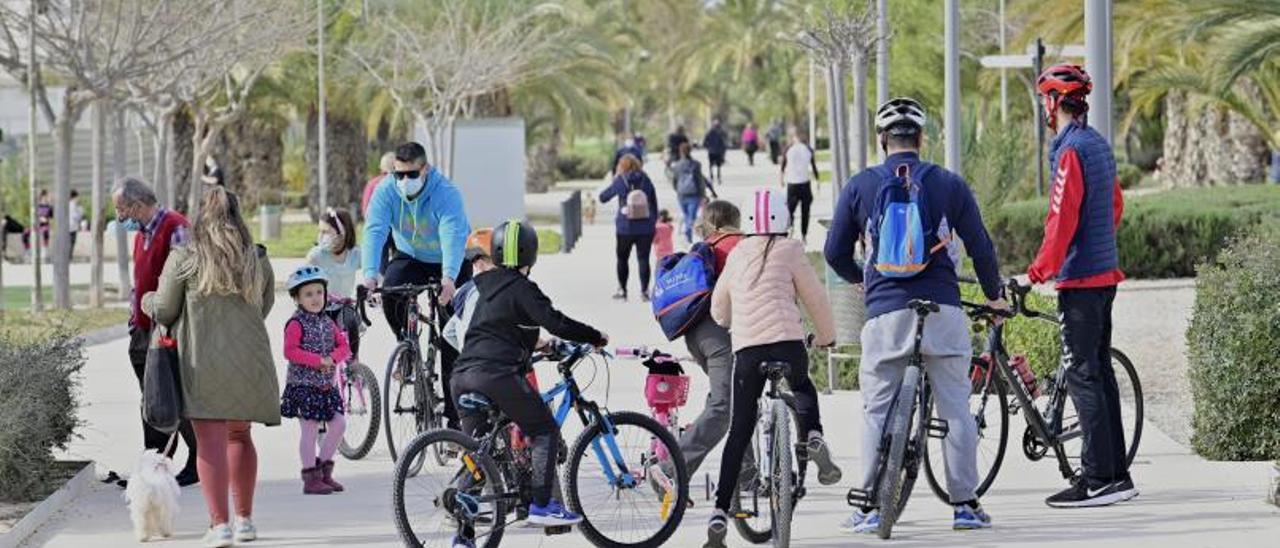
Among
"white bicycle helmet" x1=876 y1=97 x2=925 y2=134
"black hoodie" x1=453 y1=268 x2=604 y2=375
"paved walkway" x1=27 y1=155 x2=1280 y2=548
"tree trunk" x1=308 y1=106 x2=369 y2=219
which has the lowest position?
"paved walkway" x1=27 y1=155 x2=1280 y2=548

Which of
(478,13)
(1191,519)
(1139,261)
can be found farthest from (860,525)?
(478,13)

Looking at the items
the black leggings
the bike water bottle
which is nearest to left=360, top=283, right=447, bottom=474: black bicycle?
the bike water bottle

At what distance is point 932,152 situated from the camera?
28.0 m

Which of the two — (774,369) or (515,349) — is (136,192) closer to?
(515,349)

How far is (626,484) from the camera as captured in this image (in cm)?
920

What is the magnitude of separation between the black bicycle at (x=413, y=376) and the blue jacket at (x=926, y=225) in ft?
9.57

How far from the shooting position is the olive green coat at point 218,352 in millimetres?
9664

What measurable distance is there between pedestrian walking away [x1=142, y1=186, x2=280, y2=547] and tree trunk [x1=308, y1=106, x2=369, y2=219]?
139 feet

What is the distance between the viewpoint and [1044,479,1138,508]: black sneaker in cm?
1033

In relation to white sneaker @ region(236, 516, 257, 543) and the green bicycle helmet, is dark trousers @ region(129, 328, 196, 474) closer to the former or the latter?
white sneaker @ region(236, 516, 257, 543)

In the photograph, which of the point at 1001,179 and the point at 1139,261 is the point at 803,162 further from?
the point at 1139,261

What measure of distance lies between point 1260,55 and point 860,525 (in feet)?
59.6

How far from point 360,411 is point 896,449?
4.05 meters

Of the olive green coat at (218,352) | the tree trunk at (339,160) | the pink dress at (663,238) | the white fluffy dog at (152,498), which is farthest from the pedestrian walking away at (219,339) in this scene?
the tree trunk at (339,160)
